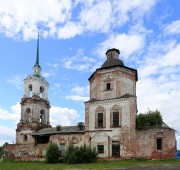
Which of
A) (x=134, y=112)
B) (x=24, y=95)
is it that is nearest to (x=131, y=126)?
A: (x=134, y=112)

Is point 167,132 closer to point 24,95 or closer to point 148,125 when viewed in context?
point 148,125

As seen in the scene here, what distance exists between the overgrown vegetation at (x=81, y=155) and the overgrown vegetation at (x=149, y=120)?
5.14 meters

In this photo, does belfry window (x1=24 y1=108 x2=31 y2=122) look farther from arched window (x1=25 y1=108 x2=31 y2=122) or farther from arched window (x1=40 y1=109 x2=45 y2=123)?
arched window (x1=40 y1=109 x2=45 y2=123)

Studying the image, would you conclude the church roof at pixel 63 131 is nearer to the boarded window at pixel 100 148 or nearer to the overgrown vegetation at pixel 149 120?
the boarded window at pixel 100 148

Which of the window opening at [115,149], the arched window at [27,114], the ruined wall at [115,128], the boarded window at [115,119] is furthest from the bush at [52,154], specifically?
the arched window at [27,114]

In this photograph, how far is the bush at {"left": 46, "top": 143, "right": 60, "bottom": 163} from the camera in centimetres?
2869

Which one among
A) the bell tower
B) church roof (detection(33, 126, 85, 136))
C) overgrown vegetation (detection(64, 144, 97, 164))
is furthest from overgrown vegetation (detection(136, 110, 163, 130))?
the bell tower

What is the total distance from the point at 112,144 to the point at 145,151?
136 inches

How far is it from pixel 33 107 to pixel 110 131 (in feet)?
44.2

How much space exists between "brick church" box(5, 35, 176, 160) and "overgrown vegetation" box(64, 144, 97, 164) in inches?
71.1

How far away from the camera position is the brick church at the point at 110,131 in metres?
27.3

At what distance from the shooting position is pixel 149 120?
1125 inches

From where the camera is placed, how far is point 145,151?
88.9 feet

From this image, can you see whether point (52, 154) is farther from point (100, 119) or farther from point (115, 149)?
point (115, 149)
